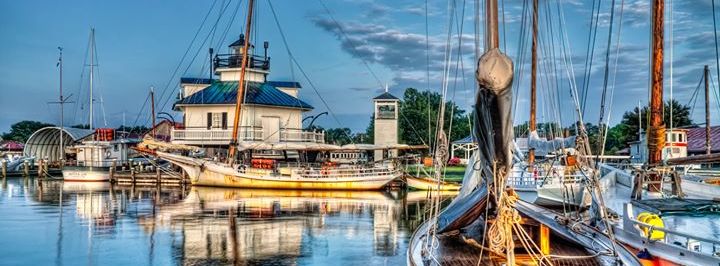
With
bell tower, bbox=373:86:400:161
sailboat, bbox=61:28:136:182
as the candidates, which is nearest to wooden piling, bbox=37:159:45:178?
sailboat, bbox=61:28:136:182

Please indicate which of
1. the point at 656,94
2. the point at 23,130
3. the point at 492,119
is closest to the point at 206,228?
the point at 656,94

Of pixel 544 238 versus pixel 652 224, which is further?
pixel 652 224

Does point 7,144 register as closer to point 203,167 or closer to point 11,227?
point 203,167

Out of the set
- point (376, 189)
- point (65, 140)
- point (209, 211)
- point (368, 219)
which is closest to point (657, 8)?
point (368, 219)

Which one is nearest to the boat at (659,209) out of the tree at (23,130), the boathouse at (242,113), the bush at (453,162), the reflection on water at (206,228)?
the reflection on water at (206,228)

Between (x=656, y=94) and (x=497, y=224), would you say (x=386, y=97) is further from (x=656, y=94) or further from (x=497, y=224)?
(x=497, y=224)

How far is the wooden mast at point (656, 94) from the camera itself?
57.6 feet

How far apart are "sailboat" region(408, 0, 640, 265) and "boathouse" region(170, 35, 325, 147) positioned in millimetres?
37354

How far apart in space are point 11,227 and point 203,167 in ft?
62.6

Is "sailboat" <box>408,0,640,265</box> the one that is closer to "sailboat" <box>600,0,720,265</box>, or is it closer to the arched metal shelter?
"sailboat" <box>600,0,720,265</box>

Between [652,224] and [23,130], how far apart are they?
124m

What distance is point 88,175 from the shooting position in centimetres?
4800

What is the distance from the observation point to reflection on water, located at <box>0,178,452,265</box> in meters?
16.5

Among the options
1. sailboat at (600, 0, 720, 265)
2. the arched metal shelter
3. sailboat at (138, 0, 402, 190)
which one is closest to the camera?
sailboat at (600, 0, 720, 265)
